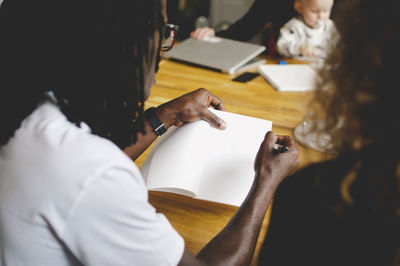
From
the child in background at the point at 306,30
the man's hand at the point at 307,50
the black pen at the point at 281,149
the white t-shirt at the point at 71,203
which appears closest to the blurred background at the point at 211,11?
the child in background at the point at 306,30

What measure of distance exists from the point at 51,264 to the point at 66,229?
118 mm

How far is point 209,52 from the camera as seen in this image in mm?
1542

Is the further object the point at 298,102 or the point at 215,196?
the point at 298,102

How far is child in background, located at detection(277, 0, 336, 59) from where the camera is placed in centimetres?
159

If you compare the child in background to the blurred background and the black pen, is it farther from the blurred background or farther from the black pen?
the blurred background

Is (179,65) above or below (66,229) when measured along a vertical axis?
below

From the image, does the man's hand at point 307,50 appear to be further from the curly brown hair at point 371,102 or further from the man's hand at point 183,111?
the curly brown hair at point 371,102

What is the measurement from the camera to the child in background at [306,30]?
159cm

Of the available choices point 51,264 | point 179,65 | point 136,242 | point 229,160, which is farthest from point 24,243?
point 179,65

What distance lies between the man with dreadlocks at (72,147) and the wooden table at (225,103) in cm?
15

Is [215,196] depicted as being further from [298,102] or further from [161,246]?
[298,102]

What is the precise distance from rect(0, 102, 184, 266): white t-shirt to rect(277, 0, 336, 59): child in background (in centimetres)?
126

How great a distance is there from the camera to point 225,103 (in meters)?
1.23

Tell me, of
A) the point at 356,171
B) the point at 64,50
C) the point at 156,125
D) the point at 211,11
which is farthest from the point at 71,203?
the point at 211,11
